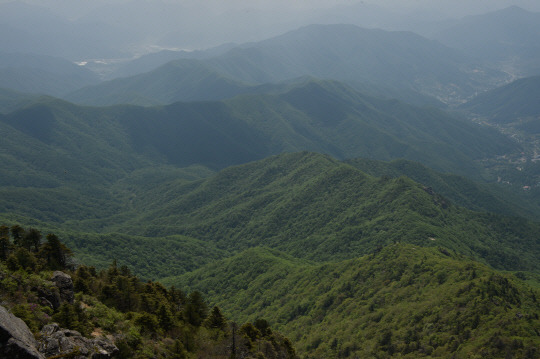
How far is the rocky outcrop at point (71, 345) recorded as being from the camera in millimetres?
24859

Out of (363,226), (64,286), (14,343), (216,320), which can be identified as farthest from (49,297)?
(363,226)

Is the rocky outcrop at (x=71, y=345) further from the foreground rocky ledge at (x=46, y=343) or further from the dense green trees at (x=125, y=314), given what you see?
the dense green trees at (x=125, y=314)

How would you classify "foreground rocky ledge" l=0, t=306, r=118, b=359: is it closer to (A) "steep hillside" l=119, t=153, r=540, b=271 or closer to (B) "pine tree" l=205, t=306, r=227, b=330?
(B) "pine tree" l=205, t=306, r=227, b=330

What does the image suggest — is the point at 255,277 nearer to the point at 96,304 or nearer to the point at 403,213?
the point at 403,213

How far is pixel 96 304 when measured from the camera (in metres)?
38.4

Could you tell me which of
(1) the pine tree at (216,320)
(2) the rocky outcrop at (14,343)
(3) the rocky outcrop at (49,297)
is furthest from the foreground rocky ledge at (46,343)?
(1) the pine tree at (216,320)

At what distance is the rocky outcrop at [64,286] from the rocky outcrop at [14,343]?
1322 centimetres

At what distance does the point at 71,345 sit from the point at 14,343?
5.09 m

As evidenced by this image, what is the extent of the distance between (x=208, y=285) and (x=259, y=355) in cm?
9008

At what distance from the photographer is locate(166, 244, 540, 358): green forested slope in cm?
5662

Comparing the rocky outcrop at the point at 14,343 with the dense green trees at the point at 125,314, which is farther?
the dense green trees at the point at 125,314

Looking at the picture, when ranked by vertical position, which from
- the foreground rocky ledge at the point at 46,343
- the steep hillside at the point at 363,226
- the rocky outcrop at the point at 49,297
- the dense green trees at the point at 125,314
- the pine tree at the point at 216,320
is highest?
the foreground rocky ledge at the point at 46,343

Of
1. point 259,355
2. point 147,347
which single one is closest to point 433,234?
point 259,355

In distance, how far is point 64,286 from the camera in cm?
3656
